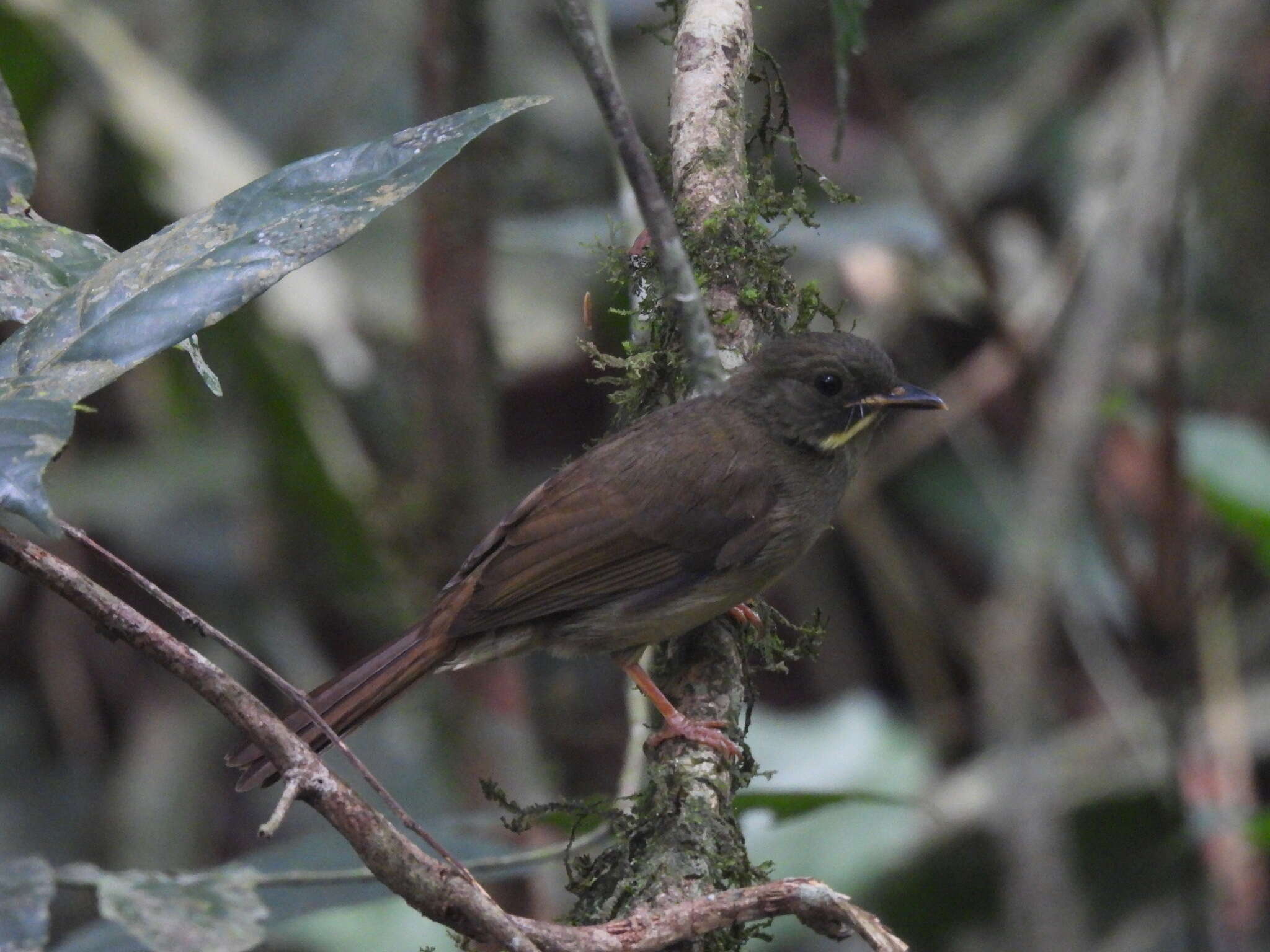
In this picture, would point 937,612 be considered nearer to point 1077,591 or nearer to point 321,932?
point 1077,591

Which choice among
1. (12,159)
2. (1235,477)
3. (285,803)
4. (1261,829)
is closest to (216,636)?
(285,803)

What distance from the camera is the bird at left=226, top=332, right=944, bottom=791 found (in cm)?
354

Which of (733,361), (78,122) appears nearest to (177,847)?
(78,122)

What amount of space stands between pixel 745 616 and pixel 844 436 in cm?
64

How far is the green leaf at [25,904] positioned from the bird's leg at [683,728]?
45.9 inches

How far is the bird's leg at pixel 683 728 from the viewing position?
290 cm

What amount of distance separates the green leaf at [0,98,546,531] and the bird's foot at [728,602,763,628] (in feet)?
5.34

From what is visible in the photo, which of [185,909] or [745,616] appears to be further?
→ [745,616]

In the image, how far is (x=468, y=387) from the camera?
5047mm

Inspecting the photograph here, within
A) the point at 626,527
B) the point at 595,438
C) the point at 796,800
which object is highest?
the point at 595,438

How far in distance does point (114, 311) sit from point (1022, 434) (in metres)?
5.94

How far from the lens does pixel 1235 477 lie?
189 inches

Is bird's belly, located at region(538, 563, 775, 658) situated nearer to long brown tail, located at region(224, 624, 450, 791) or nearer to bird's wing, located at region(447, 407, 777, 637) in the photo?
bird's wing, located at region(447, 407, 777, 637)

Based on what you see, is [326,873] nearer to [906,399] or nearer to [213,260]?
[213,260]
